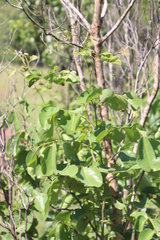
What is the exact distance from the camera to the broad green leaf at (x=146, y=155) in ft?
5.73

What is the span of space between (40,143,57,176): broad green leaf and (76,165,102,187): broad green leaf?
0.40 feet

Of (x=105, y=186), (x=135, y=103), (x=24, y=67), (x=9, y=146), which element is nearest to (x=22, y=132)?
(x=9, y=146)

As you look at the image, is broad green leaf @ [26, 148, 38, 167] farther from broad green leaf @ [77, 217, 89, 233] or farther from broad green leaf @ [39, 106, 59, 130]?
broad green leaf @ [77, 217, 89, 233]

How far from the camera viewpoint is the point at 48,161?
179 centimetres

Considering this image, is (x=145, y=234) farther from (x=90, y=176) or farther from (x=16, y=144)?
Answer: (x=16, y=144)

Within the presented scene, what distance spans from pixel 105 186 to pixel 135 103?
1.54 ft

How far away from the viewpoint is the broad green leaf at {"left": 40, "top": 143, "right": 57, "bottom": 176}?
1.77 metres

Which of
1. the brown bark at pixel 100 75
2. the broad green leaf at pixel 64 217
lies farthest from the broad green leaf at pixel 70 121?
the broad green leaf at pixel 64 217

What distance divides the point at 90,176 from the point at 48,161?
0.20 meters

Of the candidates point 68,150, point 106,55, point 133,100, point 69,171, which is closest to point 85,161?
point 68,150

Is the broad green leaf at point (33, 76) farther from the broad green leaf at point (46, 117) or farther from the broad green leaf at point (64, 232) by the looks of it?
the broad green leaf at point (64, 232)

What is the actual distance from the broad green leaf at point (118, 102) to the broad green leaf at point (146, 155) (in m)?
0.20

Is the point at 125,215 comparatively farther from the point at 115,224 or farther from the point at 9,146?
the point at 9,146

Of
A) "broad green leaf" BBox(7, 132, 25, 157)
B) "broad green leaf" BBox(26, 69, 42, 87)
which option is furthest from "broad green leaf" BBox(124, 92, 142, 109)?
"broad green leaf" BBox(7, 132, 25, 157)
